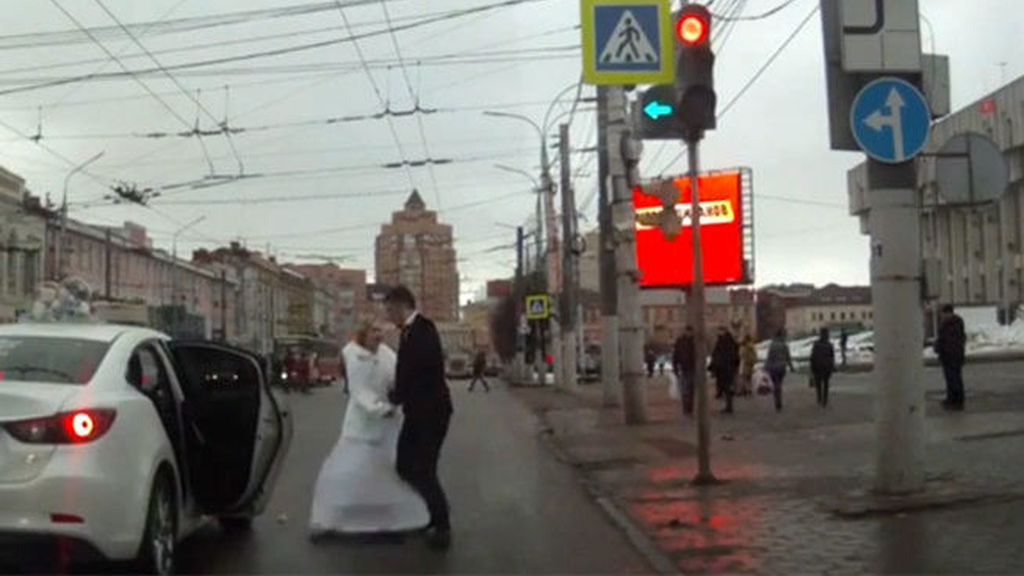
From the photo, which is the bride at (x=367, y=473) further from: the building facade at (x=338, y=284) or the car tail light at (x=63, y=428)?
the building facade at (x=338, y=284)

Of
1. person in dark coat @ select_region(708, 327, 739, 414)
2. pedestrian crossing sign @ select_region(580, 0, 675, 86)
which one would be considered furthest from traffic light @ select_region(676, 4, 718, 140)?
person in dark coat @ select_region(708, 327, 739, 414)

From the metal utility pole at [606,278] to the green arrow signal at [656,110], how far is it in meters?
12.2

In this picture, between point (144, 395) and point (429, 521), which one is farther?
point (429, 521)

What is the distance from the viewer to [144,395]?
7.70 meters

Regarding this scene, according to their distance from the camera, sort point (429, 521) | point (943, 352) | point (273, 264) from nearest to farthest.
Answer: point (429, 521), point (943, 352), point (273, 264)

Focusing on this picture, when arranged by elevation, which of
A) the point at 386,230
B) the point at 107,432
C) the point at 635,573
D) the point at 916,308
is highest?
the point at 386,230

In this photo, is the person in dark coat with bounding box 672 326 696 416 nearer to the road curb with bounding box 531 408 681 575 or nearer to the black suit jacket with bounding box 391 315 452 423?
the road curb with bounding box 531 408 681 575

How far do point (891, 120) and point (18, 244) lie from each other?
50117 millimetres

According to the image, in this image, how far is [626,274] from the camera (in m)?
22.5

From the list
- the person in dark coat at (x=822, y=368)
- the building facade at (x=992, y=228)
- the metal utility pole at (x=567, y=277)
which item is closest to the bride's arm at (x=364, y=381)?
the person in dark coat at (x=822, y=368)

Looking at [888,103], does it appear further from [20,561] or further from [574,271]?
[574,271]

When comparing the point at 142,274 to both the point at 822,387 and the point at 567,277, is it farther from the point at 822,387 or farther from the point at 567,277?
the point at 822,387

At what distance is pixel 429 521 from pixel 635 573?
1817 millimetres

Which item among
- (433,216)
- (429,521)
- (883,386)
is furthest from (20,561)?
(433,216)
